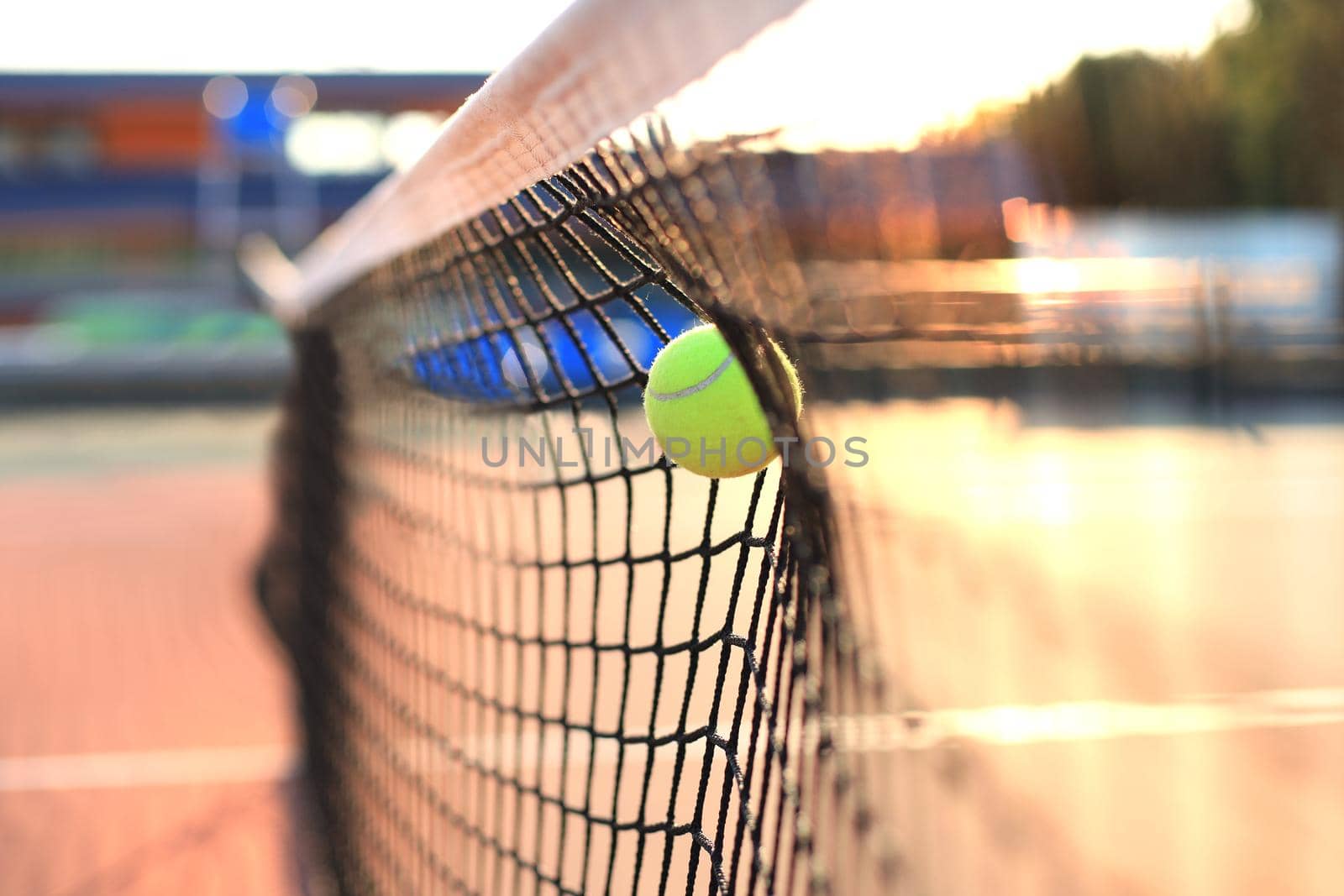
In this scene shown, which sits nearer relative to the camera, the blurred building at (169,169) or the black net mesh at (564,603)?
the black net mesh at (564,603)

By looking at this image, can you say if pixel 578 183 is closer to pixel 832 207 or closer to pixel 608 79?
pixel 608 79

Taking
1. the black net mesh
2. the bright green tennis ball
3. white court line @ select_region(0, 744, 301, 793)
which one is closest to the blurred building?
the black net mesh

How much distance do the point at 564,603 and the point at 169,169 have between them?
22126 millimetres

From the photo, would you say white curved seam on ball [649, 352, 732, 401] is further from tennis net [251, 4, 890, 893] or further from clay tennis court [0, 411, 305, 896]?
clay tennis court [0, 411, 305, 896]

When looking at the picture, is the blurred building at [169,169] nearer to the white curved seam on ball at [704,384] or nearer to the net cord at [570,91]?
the net cord at [570,91]

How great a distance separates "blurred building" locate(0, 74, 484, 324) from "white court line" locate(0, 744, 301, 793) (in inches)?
741

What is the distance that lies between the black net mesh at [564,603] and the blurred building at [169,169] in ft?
57.8

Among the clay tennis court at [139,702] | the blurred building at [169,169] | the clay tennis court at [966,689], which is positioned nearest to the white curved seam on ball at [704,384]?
the clay tennis court at [966,689]

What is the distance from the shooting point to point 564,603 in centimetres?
324

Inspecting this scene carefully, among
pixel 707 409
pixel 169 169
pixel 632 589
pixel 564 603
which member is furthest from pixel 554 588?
pixel 169 169

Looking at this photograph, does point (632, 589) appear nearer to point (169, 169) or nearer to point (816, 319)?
point (816, 319)

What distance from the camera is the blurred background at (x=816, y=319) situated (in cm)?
304

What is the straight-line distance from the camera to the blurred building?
2181 centimetres

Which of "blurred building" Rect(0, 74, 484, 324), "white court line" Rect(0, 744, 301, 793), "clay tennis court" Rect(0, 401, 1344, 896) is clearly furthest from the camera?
"blurred building" Rect(0, 74, 484, 324)
